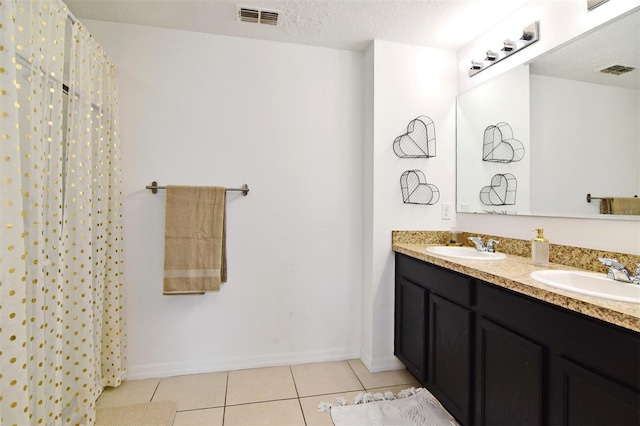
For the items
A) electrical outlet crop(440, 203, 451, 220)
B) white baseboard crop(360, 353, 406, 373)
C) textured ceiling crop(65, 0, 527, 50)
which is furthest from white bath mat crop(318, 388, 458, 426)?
textured ceiling crop(65, 0, 527, 50)

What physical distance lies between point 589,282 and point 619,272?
0.11m

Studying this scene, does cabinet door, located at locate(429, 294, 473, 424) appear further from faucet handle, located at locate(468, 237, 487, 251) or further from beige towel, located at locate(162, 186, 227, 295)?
beige towel, located at locate(162, 186, 227, 295)

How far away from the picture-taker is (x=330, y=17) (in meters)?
1.95

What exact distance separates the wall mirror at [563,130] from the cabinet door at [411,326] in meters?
0.75

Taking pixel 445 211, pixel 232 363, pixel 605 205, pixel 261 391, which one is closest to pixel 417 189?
pixel 445 211

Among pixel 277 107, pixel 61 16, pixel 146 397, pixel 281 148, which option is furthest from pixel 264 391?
pixel 61 16

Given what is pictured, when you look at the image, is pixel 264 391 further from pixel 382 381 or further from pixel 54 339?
pixel 54 339

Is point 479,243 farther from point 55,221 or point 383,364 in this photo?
point 55,221

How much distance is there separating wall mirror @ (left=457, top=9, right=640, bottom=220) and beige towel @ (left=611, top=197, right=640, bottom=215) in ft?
0.06

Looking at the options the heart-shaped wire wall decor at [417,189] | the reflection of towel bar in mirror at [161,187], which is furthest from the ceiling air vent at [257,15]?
the heart-shaped wire wall decor at [417,189]

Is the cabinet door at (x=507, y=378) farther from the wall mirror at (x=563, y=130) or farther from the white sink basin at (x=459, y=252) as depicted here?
the wall mirror at (x=563, y=130)

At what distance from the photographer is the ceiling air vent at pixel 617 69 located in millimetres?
1332

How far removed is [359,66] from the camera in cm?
240

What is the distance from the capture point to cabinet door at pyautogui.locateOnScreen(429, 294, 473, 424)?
58.4 inches
